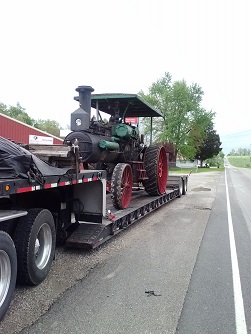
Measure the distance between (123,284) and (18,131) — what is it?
18.3 m

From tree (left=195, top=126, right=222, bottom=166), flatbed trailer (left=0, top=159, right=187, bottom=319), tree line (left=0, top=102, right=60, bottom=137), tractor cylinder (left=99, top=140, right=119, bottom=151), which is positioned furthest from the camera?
tree (left=195, top=126, right=222, bottom=166)

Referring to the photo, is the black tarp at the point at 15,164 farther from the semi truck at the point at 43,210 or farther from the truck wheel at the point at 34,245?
the truck wheel at the point at 34,245

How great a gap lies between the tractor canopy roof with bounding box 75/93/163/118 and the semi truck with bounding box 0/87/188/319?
189cm

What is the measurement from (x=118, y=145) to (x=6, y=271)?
5336 mm

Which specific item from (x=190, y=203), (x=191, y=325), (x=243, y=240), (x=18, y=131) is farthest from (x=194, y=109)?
(x=191, y=325)

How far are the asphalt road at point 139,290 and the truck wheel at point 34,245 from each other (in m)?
0.19

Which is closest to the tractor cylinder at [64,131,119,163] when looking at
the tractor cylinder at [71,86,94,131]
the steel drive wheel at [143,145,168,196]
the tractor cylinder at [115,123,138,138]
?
the tractor cylinder at [71,86,94,131]

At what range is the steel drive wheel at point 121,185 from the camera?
23.4 feet

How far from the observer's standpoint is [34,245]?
13.4 ft

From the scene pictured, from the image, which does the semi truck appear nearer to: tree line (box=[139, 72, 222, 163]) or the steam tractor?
the steam tractor

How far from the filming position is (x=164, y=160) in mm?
11039

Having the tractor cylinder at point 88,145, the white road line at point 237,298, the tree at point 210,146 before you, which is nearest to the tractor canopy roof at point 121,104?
the tractor cylinder at point 88,145

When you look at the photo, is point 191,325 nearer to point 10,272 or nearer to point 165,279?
point 165,279

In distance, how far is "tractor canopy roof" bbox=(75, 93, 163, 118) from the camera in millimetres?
8617
